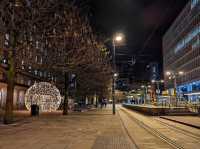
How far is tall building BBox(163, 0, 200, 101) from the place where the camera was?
8622 centimetres

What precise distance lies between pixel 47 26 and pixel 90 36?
1425cm

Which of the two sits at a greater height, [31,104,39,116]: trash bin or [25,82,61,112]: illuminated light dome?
[25,82,61,112]: illuminated light dome

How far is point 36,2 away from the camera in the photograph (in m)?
21.4

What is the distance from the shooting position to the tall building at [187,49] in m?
86.2

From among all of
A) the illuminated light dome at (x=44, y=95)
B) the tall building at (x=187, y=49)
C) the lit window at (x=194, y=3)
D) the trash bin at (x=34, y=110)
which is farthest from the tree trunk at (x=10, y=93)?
the lit window at (x=194, y=3)

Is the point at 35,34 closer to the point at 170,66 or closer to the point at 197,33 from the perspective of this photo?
the point at 197,33

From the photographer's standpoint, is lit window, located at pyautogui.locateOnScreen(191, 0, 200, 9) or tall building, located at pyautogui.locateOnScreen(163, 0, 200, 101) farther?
tall building, located at pyautogui.locateOnScreen(163, 0, 200, 101)

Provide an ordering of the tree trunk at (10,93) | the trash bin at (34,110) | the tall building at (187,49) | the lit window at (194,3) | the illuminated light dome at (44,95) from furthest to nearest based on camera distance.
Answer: the tall building at (187,49) → the lit window at (194,3) → the trash bin at (34,110) → the illuminated light dome at (44,95) → the tree trunk at (10,93)

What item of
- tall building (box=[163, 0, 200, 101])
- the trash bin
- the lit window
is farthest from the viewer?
tall building (box=[163, 0, 200, 101])

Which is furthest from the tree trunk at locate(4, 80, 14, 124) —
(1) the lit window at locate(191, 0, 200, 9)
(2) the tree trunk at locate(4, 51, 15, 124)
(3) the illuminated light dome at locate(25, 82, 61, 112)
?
(1) the lit window at locate(191, 0, 200, 9)

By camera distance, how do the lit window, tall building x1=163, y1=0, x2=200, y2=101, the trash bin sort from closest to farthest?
the trash bin, the lit window, tall building x1=163, y1=0, x2=200, y2=101

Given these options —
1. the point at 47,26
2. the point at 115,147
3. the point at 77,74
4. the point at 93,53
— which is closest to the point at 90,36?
the point at 93,53

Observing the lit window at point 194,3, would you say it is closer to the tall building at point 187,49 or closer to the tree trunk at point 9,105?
the tall building at point 187,49

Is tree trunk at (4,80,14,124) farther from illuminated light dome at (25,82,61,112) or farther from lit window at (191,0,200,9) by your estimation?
lit window at (191,0,200,9)
